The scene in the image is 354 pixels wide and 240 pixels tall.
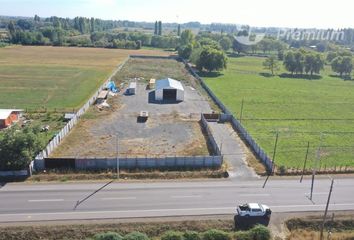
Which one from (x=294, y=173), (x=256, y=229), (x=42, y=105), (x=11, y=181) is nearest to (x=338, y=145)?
(x=294, y=173)

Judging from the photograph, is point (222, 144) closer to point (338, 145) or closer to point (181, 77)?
point (338, 145)

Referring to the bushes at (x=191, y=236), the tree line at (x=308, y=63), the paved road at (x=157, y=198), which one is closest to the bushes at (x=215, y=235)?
the bushes at (x=191, y=236)

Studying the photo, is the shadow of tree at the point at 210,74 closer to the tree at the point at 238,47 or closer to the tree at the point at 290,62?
the tree at the point at 290,62

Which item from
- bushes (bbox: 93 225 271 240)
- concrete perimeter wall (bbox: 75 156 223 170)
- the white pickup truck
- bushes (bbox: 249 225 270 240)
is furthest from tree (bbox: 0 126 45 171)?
bushes (bbox: 249 225 270 240)

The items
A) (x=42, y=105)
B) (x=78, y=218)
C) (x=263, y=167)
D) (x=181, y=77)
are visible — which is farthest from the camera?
(x=181, y=77)

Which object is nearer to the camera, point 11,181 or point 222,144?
point 11,181

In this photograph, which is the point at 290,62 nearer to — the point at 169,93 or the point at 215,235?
the point at 169,93

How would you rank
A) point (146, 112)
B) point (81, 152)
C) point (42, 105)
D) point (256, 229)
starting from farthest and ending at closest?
point (42, 105)
point (146, 112)
point (81, 152)
point (256, 229)

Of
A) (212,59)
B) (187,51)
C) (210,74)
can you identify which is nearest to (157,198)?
(212,59)
